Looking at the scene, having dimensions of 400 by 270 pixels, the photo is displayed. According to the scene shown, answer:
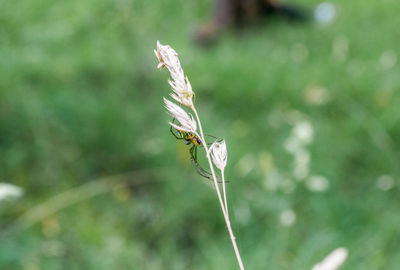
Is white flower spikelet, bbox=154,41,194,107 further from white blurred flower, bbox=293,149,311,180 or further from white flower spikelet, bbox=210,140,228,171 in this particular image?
white blurred flower, bbox=293,149,311,180

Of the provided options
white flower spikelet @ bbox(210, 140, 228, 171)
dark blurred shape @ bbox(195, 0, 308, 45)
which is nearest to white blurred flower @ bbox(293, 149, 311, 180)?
white flower spikelet @ bbox(210, 140, 228, 171)

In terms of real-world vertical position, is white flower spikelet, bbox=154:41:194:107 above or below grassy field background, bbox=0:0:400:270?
below

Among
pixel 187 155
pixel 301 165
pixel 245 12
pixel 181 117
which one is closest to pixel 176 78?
pixel 181 117

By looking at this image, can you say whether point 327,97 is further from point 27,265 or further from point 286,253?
point 27,265

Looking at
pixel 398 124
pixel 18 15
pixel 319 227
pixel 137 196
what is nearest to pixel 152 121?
pixel 137 196

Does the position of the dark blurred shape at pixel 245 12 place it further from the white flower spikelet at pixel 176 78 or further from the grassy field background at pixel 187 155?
the white flower spikelet at pixel 176 78
